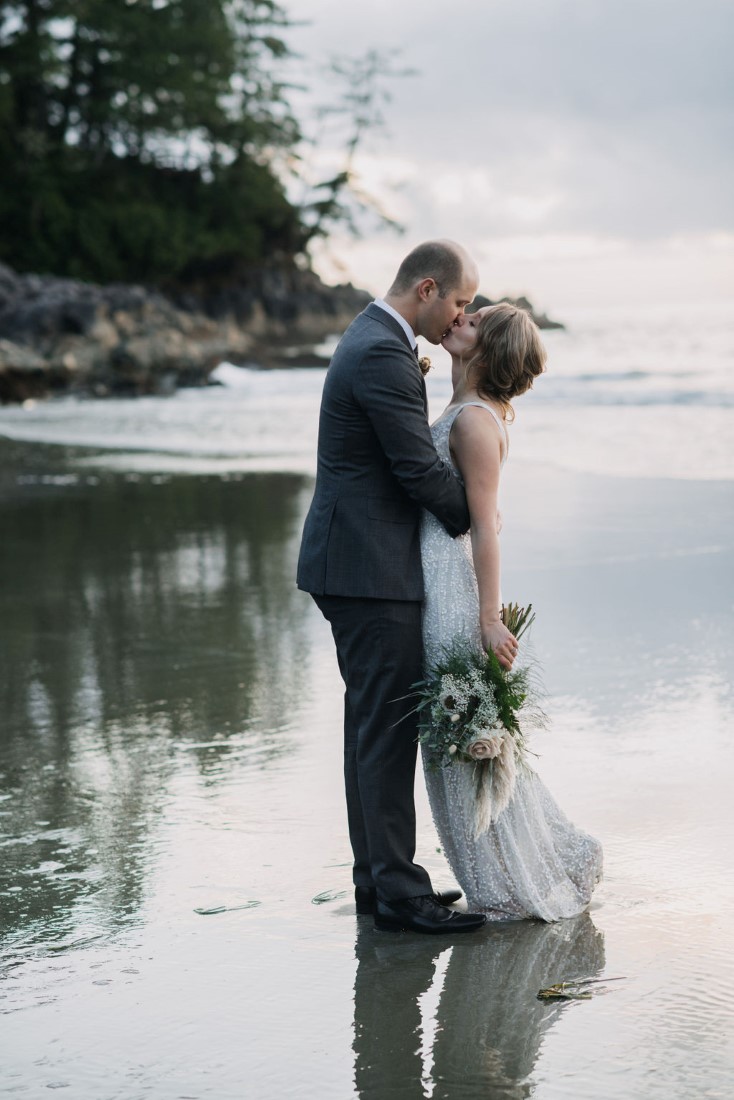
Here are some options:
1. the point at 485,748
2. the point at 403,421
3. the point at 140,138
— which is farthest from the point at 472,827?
the point at 140,138

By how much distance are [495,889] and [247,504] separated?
26.5 feet

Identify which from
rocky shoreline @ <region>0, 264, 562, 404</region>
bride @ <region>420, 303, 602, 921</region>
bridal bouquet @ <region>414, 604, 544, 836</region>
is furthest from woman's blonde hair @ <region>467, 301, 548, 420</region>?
rocky shoreline @ <region>0, 264, 562, 404</region>

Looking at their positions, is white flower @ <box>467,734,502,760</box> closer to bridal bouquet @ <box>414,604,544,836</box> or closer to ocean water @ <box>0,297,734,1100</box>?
bridal bouquet @ <box>414,604,544,836</box>

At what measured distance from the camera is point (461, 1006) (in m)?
2.92

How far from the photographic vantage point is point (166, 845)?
3.96 meters

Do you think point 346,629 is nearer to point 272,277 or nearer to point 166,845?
point 166,845

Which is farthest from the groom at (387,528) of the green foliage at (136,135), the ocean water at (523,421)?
the green foliage at (136,135)

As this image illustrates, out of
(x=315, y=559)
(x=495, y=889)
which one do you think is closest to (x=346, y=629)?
(x=315, y=559)

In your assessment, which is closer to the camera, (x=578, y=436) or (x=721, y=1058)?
(x=721, y=1058)

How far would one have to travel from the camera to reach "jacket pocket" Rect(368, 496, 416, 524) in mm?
3393

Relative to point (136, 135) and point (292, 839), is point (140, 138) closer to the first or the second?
point (136, 135)

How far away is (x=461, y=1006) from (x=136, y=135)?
51.8 m

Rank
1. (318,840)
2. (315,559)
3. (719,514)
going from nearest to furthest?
(315,559) → (318,840) → (719,514)

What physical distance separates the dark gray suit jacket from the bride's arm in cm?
4
